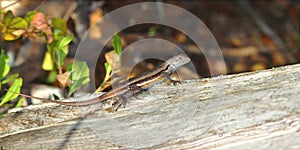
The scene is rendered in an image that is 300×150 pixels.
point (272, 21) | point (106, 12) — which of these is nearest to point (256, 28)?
point (272, 21)

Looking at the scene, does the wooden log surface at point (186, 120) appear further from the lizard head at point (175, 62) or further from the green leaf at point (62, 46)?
the lizard head at point (175, 62)

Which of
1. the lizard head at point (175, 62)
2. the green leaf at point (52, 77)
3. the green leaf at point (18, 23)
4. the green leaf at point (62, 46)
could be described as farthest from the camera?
the green leaf at point (52, 77)

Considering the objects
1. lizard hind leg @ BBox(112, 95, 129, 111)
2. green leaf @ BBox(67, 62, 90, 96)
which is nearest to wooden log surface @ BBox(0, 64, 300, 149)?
lizard hind leg @ BBox(112, 95, 129, 111)

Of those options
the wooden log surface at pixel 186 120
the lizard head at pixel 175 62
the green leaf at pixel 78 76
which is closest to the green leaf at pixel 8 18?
the green leaf at pixel 78 76

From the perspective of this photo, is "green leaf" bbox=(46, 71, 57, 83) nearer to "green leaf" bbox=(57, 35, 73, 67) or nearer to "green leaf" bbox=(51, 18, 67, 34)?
"green leaf" bbox=(51, 18, 67, 34)

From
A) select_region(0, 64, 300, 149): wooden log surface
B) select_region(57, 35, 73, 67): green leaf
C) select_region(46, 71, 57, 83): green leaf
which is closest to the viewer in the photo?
select_region(0, 64, 300, 149): wooden log surface

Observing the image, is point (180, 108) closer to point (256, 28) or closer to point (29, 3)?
point (29, 3)
